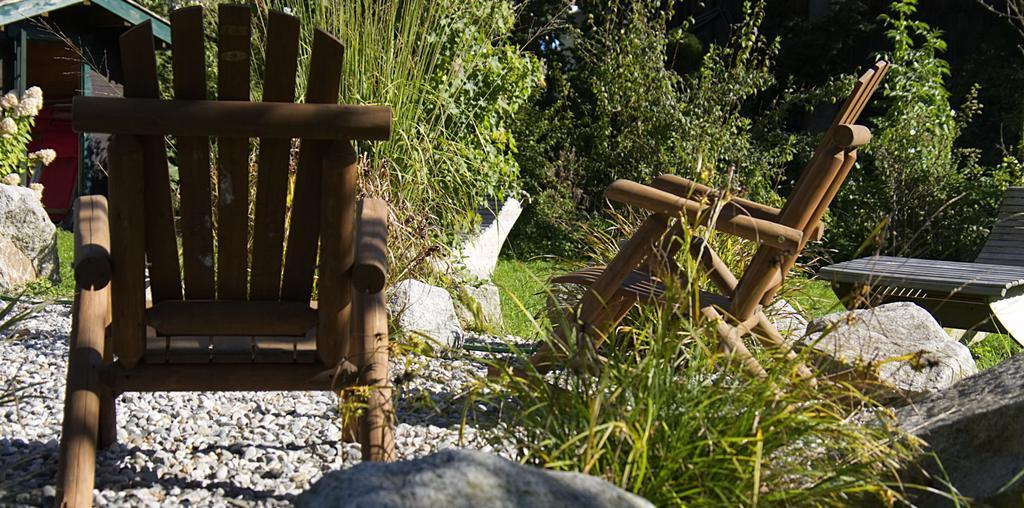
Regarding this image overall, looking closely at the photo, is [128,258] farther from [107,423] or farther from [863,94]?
[863,94]

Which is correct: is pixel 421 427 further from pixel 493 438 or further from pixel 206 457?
pixel 493 438

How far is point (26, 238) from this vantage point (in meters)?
6.59

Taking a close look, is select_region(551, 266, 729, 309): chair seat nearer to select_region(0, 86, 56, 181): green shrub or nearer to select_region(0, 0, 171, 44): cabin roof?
select_region(0, 86, 56, 181): green shrub

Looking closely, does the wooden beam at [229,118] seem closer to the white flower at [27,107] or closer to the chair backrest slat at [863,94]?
the chair backrest slat at [863,94]

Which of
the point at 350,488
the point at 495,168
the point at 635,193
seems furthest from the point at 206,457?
the point at 495,168

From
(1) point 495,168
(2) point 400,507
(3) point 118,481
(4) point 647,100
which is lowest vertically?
(3) point 118,481

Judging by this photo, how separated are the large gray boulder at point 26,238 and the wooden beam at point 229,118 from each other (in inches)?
177

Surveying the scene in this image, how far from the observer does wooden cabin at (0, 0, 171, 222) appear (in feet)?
31.3

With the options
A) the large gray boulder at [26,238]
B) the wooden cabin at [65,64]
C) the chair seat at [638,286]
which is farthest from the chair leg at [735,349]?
the wooden cabin at [65,64]

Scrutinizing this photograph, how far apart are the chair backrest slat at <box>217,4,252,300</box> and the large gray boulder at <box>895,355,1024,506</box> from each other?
1811 mm

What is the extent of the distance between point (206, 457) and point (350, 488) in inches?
56.3

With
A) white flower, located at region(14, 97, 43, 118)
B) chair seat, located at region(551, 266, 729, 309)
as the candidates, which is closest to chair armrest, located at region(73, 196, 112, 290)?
chair seat, located at region(551, 266, 729, 309)

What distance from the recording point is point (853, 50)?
12695 mm

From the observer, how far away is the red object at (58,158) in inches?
435
